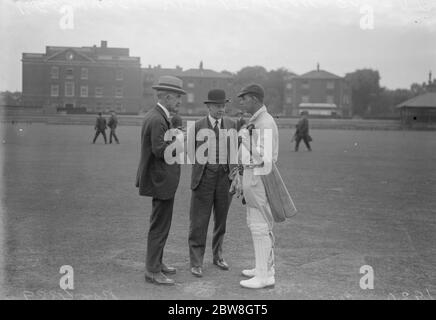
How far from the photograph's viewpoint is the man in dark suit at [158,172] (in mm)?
5051

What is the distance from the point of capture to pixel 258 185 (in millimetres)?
5082

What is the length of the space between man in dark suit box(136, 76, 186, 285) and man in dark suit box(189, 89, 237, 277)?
15.5 inches

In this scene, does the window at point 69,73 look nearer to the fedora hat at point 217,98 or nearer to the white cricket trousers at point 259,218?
the fedora hat at point 217,98

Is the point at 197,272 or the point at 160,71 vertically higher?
the point at 160,71

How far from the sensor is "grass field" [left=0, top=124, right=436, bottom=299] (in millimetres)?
4844

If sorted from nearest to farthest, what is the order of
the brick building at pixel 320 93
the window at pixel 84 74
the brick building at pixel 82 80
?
1. the brick building at pixel 82 80
2. the window at pixel 84 74
3. the brick building at pixel 320 93

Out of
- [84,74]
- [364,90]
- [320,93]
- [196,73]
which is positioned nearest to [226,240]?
[84,74]

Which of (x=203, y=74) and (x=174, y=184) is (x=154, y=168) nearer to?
(x=174, y=184)

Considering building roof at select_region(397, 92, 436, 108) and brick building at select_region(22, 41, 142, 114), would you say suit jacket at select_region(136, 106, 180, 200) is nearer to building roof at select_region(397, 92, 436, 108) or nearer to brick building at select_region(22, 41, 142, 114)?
building roof at select_region(397, 92, 436, 108)

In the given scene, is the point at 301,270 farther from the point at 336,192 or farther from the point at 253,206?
the point at 336,192

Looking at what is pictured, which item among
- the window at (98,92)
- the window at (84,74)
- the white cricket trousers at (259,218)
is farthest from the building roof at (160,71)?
the white cricket trousers at (259,218)

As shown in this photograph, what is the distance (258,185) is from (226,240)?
196 cm

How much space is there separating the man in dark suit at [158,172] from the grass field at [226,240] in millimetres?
327
